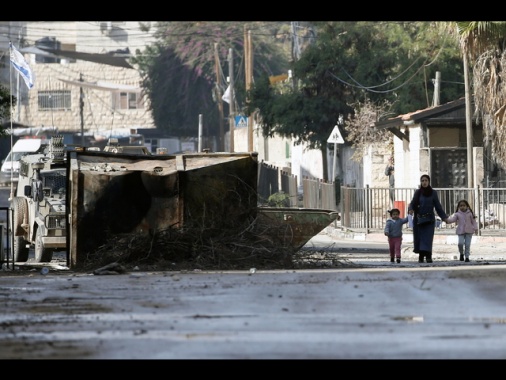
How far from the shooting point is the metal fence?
32000 mm

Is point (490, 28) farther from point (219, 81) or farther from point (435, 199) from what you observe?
point (219, 81)

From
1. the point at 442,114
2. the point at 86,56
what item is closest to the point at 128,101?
the point at 86,56

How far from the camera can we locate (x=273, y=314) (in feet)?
43.2

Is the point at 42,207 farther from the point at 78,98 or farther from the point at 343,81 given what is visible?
the point at 78,98

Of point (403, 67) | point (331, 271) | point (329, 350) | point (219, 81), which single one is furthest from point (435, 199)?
point (219, 81)

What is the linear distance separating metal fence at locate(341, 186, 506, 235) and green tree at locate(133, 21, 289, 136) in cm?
5094

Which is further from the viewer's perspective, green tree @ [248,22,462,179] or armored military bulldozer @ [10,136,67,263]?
green tree @ [248,22,462,179]

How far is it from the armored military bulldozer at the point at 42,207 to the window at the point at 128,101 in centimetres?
7886

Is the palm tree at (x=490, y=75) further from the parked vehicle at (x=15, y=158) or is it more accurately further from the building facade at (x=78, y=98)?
the building facade at (x=78, y=98)

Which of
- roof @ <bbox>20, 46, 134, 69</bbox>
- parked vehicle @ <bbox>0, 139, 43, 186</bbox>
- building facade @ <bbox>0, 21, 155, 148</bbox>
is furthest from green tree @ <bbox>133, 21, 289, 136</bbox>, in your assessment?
parked vehicle @ <bbox>0, 139, 43, 186</bbox>

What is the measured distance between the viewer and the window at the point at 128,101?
107 metres

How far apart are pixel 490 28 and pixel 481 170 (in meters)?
5.52

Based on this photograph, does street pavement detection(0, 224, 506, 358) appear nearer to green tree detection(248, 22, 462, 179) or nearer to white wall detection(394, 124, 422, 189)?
white wall detection(394, 124, 422, 189)

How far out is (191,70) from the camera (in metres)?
88.7
